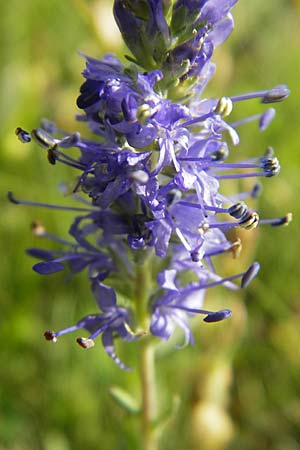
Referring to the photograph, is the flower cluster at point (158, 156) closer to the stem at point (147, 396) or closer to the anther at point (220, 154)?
the anther at point (220, 154)

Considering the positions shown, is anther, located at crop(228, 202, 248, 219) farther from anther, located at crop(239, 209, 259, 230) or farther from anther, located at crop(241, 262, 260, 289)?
anther, located at crop(241, 262, 260, 289)

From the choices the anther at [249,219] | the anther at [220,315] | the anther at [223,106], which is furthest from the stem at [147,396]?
the anther at [223,106]

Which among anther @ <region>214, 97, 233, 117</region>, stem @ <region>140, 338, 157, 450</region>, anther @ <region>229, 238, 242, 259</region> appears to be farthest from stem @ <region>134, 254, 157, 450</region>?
anther @ <region>214, 97, 233, 117</region>

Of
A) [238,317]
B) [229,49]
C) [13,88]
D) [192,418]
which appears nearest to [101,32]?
[13,88]

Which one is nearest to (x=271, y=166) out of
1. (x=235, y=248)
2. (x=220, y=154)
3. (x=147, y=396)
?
(x=220, y=154)

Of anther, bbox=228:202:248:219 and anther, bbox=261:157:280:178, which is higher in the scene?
anther, bbox=261:157:280:178

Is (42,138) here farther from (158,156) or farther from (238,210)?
(238,210)

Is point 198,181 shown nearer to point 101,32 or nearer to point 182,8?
point 182,8
